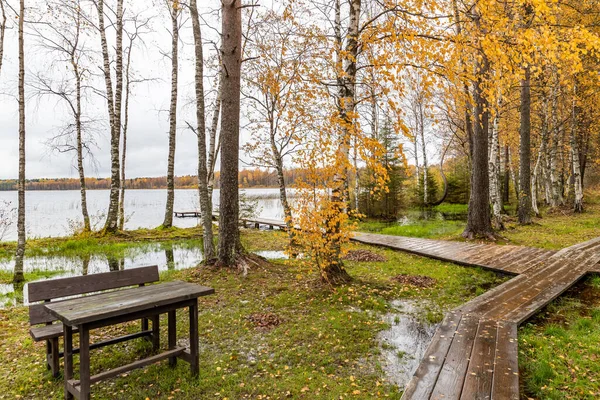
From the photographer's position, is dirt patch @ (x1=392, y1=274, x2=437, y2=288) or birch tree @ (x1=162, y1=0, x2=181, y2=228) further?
birch tree @ (x1=162, y1=0, x2=181, y2=228)

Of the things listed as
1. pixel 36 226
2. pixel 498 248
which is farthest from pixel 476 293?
pixel 36 226

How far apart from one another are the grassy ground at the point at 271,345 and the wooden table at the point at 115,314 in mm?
255

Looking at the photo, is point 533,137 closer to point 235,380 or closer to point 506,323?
point 506,323

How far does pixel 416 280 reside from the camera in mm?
6562

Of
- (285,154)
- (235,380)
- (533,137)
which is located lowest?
(235,380)

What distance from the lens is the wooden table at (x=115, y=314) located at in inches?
112

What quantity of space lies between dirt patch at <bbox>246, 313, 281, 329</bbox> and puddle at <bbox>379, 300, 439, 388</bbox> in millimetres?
1473

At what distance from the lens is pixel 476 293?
584 cm

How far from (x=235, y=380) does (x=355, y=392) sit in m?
1.18

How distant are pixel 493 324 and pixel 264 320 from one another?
298 cm

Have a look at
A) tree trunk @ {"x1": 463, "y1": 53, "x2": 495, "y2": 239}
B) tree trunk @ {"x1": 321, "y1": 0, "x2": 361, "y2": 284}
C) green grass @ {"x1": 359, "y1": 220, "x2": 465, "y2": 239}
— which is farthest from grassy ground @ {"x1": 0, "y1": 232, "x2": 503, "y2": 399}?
green grass @ {"x1": 359, "y1": 220, "x2": 465, "y2": 239}

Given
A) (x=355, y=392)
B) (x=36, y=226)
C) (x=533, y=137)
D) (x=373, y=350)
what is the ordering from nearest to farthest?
(x=355, y=392) → (x=373, y=350) → (x=36, y=226) → (x=533, y=137)

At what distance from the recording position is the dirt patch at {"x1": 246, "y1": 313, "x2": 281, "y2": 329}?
4.71 m

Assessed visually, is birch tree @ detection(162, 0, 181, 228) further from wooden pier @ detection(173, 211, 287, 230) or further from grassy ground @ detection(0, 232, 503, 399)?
grassy ground @ detection(0, 232, 503, 399)
